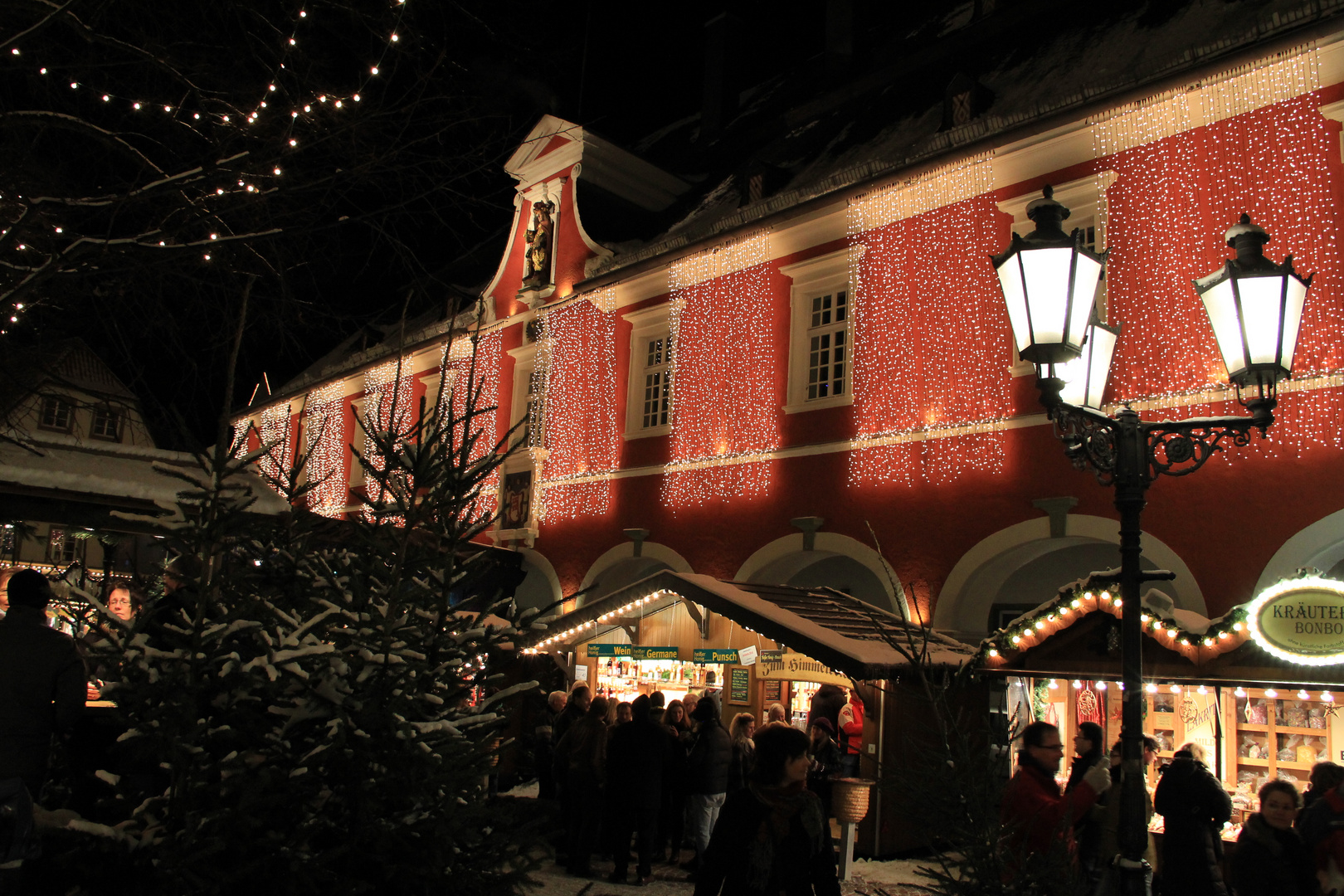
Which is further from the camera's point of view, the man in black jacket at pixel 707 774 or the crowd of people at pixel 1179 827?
the man in black jacket at pixel 707 774

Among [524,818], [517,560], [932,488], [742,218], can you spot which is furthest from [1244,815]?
[517,560]

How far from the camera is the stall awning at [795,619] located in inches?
392

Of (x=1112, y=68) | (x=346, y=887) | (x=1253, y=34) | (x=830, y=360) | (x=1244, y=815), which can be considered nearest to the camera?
(x=346, y=887)

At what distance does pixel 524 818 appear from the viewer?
3.97 metres

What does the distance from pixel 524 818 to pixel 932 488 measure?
9.79m

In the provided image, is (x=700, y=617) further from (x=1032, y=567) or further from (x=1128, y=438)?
(x=1128, y=438)

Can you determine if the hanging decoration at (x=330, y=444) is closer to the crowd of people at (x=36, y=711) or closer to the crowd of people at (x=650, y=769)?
the crowd of people at (x=650, y=769)

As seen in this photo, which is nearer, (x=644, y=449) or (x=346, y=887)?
(x=346, y=887)

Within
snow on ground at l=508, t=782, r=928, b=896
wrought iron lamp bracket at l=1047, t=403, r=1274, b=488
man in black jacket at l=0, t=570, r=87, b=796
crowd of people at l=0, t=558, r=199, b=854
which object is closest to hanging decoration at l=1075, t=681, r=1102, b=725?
snow on ground at l=508, t=782, r=928, b=896

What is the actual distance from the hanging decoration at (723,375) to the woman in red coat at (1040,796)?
1010 centimetres

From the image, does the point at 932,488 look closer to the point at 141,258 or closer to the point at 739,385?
the point at 739,385

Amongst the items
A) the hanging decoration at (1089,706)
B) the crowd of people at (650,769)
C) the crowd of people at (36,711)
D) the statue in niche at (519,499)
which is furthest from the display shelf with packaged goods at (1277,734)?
the statue in niche at (519,499)

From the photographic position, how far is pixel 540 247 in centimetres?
1941

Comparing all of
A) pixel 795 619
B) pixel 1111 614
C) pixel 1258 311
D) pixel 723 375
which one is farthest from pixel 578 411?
pixel 1258 311
